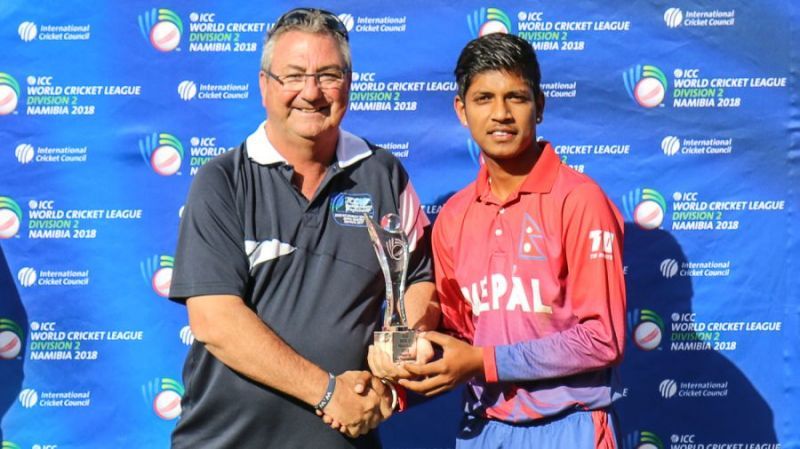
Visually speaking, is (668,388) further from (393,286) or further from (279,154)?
(279,154)

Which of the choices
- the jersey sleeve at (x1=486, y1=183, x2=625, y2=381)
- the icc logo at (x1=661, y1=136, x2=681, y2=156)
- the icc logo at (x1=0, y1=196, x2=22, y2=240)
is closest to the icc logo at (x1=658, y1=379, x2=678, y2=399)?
the icc logo at (x1=661, y1=136, x2=681, y2=156)

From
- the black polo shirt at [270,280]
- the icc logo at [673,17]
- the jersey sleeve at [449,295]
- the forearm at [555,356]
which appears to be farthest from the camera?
the icc logo at [673,17]

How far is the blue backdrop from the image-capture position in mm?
3461

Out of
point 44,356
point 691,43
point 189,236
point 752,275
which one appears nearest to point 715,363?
point 752,275

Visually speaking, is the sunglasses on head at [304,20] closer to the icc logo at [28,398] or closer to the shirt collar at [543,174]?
the shirt collar at [543,174]

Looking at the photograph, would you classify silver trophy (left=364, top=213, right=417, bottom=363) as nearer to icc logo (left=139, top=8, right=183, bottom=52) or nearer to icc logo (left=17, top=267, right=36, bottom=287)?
icc logo (left=139, top=8, right=183, bottom=52)

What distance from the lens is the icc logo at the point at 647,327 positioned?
11.5 feet

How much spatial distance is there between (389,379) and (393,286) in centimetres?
24

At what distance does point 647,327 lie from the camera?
3510 mm

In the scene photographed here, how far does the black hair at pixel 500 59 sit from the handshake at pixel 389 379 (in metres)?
0.69

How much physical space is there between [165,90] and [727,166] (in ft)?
6.69

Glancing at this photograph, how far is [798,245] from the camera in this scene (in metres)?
3.47

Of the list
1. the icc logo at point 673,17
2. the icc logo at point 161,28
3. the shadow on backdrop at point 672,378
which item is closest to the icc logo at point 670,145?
the shadow on backdrop at point 672,378

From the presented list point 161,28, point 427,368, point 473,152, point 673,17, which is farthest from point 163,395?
point 673,17
